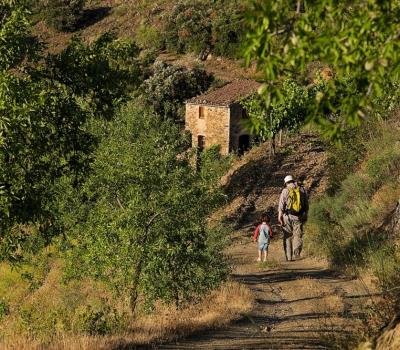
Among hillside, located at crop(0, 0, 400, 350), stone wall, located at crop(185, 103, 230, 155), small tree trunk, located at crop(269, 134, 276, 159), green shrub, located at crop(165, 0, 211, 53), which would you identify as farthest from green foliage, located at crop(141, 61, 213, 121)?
hillside, located at crop(0, 0, 400, 350)

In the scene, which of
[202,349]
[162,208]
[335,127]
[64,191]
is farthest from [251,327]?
[64,191]

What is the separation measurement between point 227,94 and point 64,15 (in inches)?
1353

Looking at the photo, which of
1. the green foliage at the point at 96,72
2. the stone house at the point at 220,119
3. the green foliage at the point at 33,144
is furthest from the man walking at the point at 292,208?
the stone house at the point at 220,119

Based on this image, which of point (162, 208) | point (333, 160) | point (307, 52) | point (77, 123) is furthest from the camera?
point (333, 160)

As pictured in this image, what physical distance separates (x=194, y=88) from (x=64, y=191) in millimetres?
32588

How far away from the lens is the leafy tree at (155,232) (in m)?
13.0

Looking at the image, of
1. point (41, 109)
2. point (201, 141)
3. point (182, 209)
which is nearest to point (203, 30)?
point (201, 141)

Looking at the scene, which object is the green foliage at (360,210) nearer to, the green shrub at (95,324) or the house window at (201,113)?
the green shrub at (95,324)

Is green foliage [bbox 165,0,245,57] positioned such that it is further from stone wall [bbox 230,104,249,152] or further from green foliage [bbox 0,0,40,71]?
green foliage [bbox 0,0,40,71]

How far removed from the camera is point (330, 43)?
181 inches

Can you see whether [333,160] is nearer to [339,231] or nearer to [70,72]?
[339,231]

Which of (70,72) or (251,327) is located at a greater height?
(70,72)

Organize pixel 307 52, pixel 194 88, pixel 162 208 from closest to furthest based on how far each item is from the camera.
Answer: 1. pixel 307 52
2. pixel 162 208
3. pixel 194 88

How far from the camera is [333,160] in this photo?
3095 cm
